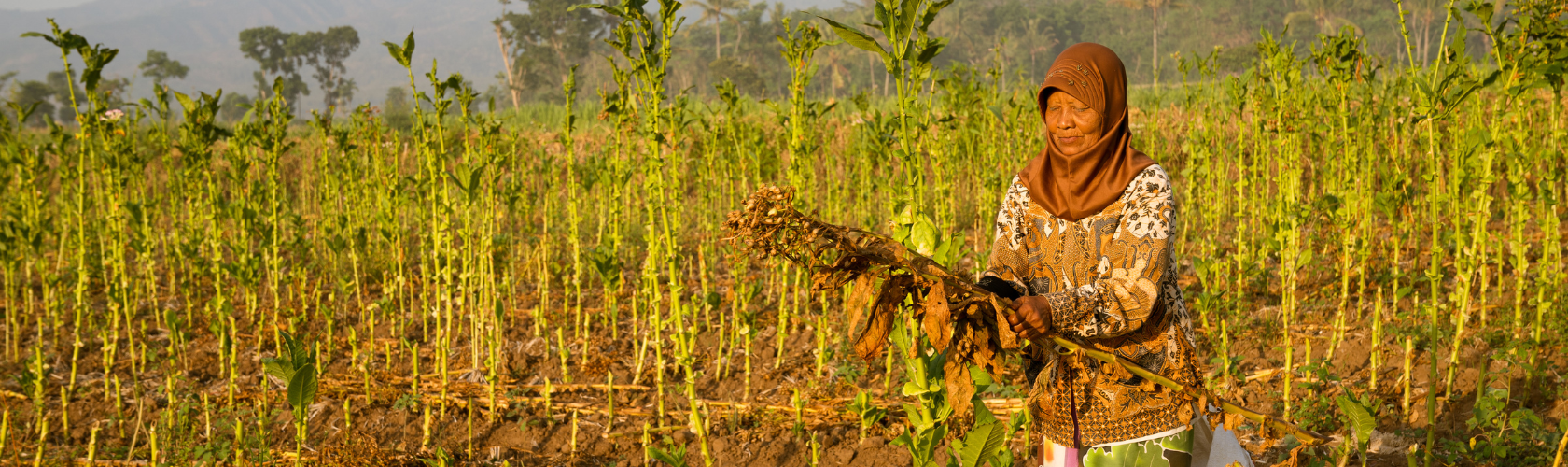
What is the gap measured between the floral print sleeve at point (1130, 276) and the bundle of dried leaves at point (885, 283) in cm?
5

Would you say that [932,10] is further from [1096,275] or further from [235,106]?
[235,106]

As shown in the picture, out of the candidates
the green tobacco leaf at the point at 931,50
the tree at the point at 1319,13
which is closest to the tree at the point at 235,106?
the green tobacco leaf at the point at 931,50

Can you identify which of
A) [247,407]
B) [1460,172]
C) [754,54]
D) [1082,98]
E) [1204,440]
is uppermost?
[754,54]

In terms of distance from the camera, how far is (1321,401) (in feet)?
9.23

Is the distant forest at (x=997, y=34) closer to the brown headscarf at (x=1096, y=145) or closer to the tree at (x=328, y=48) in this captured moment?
the tree at (x=328, y=48)

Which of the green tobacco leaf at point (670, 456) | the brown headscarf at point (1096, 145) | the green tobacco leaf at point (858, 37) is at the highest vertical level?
the green tobacco leaf at point (858, 37)

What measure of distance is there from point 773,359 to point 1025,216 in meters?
2.47

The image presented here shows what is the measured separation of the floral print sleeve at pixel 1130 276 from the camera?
4.59ft

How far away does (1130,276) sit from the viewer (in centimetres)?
145

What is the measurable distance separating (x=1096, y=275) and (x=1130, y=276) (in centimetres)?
13

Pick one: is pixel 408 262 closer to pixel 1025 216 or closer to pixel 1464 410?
pixel 1025 216

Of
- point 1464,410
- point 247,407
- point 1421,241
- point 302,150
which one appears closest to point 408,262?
point 247,407

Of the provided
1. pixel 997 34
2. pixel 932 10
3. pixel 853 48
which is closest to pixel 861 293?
pixel 932 10

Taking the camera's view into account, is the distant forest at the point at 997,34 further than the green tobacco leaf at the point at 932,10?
Yes
